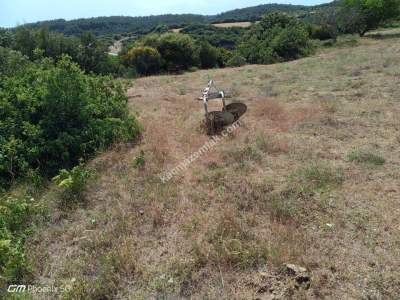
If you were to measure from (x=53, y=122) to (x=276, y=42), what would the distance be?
18.5 meters

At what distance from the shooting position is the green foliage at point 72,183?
4.52m

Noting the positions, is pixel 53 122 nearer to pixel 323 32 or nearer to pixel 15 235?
pixel 15 235

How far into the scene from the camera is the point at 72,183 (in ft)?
15.0

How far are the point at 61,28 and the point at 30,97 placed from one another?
81997mm

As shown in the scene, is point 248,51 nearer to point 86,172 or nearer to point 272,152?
point 272,152

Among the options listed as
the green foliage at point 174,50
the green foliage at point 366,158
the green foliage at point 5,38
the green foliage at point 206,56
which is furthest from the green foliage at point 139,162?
the green foliage at point 206,56

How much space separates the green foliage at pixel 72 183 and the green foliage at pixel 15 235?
0.38 metres

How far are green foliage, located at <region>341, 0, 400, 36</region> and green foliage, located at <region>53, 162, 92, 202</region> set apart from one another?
26147mm

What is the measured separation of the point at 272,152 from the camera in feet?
19.0

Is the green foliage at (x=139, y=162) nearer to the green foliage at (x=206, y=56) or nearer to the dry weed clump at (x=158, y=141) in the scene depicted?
the dry weed clump at (x=158, y=141)

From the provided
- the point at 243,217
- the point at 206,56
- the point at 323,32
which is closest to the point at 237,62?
the point at 206,56

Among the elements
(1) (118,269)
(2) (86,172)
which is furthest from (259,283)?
(2) (86,172)

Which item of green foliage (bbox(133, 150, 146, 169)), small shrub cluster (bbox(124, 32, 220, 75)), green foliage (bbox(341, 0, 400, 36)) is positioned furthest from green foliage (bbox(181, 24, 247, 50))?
green foliage (bbox(133, 150, 146, 169))

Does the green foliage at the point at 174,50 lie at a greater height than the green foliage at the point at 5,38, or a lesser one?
lesser
